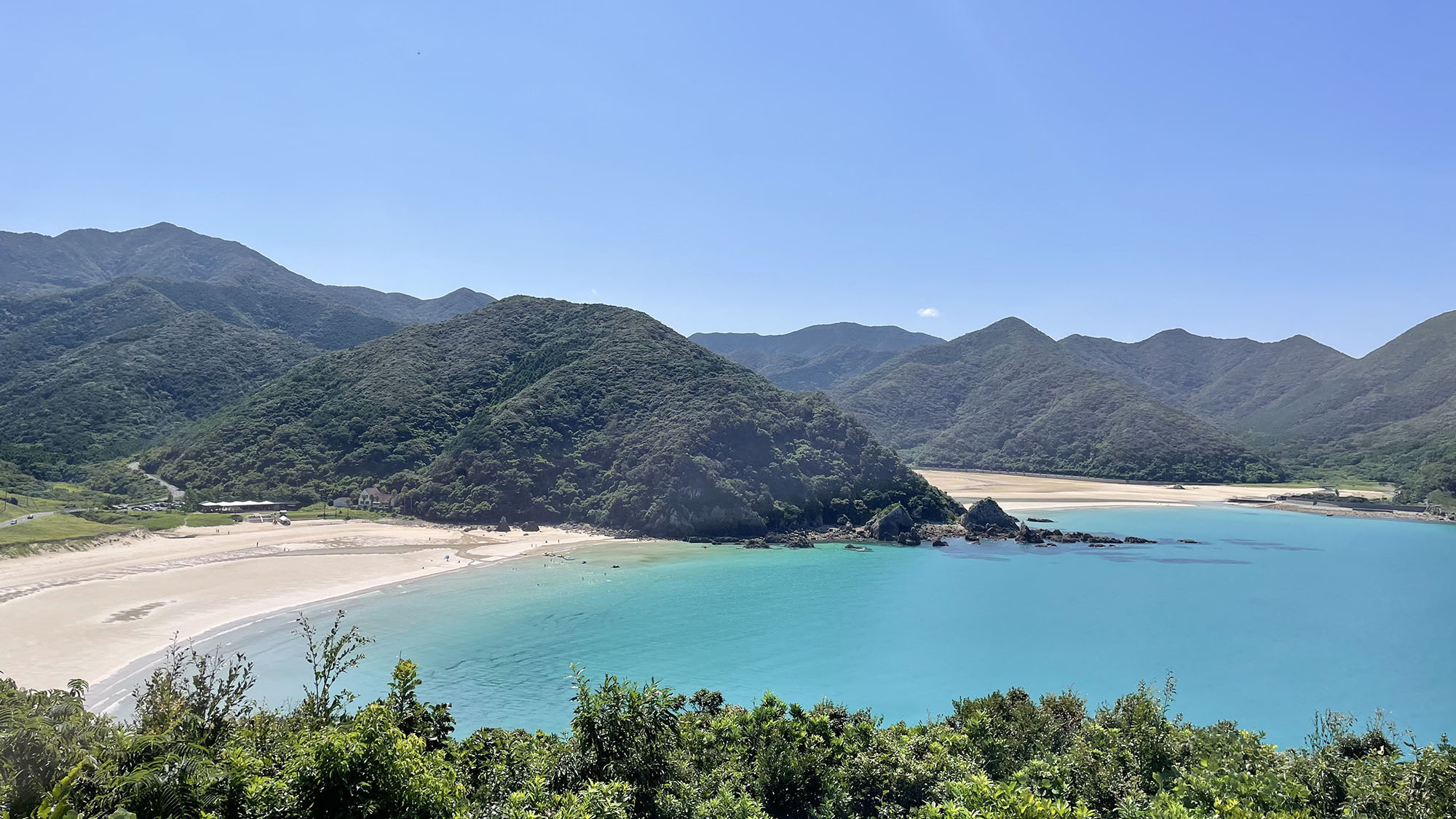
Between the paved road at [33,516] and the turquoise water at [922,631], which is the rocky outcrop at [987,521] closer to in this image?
the turquoise water at [922,631]

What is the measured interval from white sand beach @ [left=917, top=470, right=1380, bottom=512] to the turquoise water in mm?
38851

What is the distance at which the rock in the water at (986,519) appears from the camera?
259 feet

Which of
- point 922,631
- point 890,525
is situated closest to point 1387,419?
point 890,525

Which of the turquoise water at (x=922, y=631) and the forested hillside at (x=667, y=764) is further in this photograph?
the turquoise water at (x=922, y=631)

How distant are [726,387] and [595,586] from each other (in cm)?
4638

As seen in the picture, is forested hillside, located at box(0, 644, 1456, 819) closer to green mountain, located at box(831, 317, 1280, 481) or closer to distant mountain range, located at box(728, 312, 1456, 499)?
distant mountain range, located at box(728, 312, 1456, 499)

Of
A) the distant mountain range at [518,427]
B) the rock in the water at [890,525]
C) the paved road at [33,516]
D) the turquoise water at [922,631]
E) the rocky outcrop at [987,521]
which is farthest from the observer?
the rocky outcrop at [987,521]

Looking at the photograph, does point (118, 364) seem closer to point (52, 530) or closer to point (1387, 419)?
point (52, 530)

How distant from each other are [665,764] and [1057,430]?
531 ft

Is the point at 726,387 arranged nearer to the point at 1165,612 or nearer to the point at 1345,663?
the point at 1165,612

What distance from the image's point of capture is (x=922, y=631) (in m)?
42.1

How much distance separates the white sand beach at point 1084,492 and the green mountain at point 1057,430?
6.64 m

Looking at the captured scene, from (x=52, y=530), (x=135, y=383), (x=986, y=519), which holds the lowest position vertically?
(x=986, y=519)

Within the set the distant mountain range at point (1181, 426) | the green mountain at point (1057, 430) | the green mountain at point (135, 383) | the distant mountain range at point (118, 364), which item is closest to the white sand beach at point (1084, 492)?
the green mountain at point (1057, 430)
